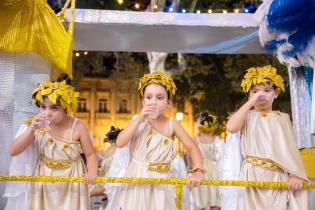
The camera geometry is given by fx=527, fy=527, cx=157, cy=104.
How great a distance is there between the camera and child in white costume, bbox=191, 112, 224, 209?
7.87 metres

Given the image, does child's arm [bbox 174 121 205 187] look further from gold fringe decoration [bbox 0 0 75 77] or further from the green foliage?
the green foliage

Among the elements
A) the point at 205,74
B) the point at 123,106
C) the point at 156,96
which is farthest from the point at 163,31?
the point at 123,106

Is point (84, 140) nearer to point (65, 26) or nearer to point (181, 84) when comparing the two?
point (65, 26)

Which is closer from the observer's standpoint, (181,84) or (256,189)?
(256,189)

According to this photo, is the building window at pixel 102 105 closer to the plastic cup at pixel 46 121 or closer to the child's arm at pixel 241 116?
the plastic cup at pixel 46 121

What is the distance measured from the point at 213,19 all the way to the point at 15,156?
2.87m

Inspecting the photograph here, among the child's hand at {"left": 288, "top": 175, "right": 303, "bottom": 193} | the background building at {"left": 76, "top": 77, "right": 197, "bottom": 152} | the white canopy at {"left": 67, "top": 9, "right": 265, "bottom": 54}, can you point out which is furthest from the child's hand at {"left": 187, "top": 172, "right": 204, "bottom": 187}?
the background building at {"left": 76, "top": 77, "right": 197, "bottom": 152}

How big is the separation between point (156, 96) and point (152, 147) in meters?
0.43

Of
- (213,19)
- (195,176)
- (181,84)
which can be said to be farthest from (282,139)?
(181,84)

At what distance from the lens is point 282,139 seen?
4410 mm

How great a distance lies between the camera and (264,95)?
4461 millimetres

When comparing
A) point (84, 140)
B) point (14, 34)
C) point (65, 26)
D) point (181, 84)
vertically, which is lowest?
point (84, 140)

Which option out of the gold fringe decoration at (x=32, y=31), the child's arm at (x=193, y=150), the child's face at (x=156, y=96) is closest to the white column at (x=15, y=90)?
the gold fringe decoration at (x=32, y=31)

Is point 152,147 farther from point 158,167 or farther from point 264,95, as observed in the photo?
point 264,95
